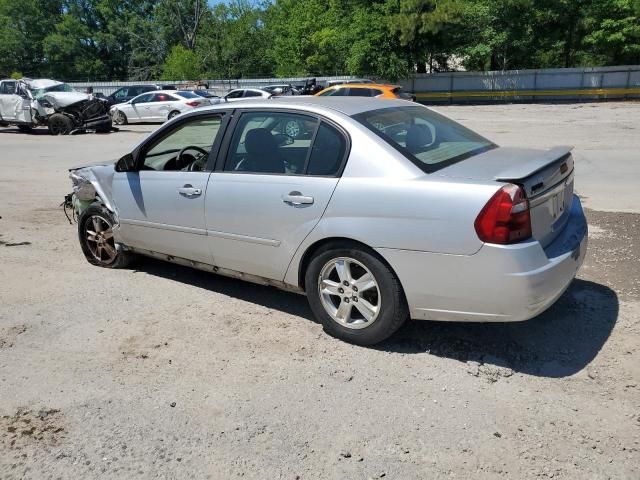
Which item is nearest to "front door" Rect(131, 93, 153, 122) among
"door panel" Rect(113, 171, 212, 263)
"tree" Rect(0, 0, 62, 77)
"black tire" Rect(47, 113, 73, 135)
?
"black tire" Rect(47, 113, 73, 135)

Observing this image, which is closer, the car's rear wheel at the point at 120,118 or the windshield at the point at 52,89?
the windshield at the point at 52,89

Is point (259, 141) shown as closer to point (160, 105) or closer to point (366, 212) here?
point (366, 212)

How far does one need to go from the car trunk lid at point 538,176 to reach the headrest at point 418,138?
30cm

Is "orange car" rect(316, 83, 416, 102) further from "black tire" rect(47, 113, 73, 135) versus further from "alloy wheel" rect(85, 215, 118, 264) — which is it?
"alloy wheel" rect(85, 215, 118, 264)

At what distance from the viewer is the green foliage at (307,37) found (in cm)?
3744

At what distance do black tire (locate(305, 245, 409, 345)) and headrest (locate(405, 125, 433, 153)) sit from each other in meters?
0.78

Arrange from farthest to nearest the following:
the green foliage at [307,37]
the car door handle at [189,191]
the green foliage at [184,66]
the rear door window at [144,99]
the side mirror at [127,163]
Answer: the green foliage at [184,66] → the green foliage at [307,37] → the rear door window at [144,99] → the side mirror at [127,163] → the car door handle at [189,191]

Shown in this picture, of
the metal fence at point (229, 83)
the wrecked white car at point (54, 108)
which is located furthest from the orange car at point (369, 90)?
the metal fence at point (229, 83)

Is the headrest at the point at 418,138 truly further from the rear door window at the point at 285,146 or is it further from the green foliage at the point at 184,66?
the green foliage at the point at 184,66

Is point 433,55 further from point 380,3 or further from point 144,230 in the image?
point 144,230

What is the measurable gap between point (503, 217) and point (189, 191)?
2.47 metres

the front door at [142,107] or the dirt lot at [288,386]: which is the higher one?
the front door at [142,107]

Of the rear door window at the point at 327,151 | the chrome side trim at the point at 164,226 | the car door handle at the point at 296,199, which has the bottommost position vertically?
the chrome side trim at the point at 164,226

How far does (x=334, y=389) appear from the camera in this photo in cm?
337
